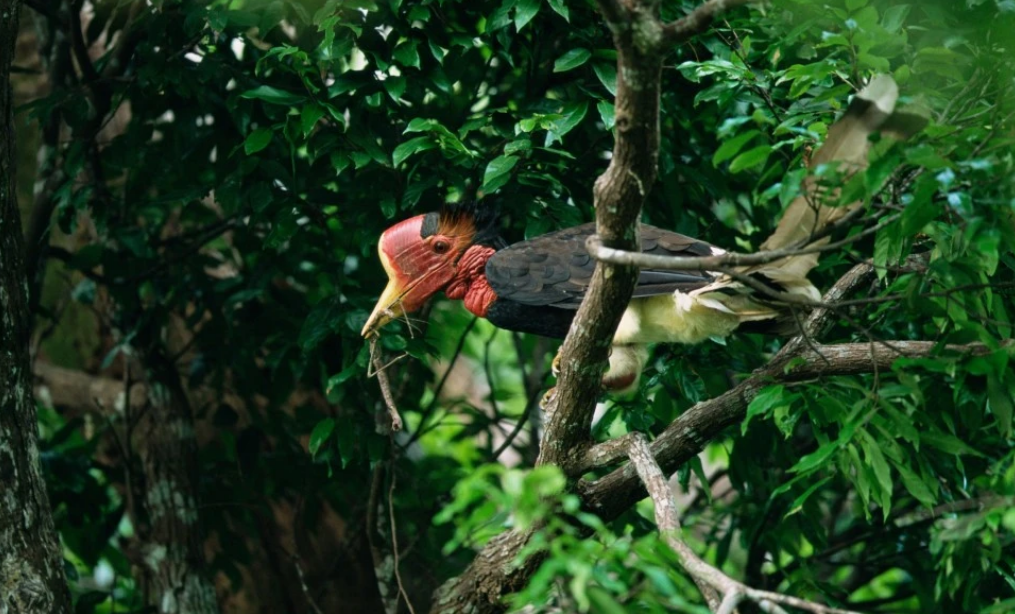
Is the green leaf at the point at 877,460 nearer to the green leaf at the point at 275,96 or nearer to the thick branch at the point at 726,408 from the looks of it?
the thick branch at the point at 726,408

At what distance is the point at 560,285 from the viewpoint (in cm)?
373

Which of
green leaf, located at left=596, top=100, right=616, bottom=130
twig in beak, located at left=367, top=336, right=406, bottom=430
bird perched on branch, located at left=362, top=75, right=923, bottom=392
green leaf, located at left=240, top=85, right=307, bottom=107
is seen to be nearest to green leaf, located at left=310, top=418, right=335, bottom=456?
twig in beak, located at left=367, top=336, right=406, bottom=430

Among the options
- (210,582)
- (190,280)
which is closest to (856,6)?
(190,280)

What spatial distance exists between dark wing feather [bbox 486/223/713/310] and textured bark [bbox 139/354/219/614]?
5.69ft

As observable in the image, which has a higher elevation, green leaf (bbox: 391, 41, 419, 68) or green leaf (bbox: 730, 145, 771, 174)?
green leaf (bbox: 391, 41, 419, 68)

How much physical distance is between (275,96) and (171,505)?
194 centimetres

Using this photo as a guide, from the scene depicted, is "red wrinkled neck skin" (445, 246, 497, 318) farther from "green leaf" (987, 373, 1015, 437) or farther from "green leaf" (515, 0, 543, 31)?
"green leaf" (987, 373, 1015, 437)

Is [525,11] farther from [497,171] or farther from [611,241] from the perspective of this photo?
[611,241]

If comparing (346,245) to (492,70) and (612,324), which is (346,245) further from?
(612,324)

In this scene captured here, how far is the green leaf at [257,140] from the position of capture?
12.2 feet

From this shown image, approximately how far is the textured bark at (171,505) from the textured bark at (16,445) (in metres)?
1.02

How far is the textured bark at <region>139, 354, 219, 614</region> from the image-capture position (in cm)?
465

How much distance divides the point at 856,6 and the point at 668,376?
146 cm

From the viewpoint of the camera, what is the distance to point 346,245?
457 centimetres
